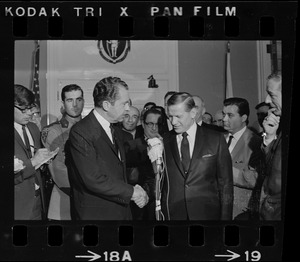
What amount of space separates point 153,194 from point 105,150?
361 mm

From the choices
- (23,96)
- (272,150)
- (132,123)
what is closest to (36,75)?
(23,96)

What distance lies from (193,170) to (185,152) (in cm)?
11

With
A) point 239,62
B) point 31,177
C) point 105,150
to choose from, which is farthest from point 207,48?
point 31,177

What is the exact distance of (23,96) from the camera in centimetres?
647

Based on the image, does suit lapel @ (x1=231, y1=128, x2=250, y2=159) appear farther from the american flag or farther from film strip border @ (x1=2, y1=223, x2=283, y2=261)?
the american flag

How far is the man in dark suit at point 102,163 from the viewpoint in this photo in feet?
21.2

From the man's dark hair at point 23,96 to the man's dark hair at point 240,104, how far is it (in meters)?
1.08

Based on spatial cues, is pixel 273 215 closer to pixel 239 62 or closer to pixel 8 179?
pixel 239 62

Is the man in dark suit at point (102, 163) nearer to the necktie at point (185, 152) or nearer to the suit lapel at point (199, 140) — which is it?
the necktie at point (185, 152)

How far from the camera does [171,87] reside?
6457mm

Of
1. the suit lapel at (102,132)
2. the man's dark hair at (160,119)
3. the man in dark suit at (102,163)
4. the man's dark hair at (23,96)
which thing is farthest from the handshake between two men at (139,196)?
the man's dark hair at (23,96)

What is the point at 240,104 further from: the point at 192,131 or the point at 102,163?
the point at 102,163
